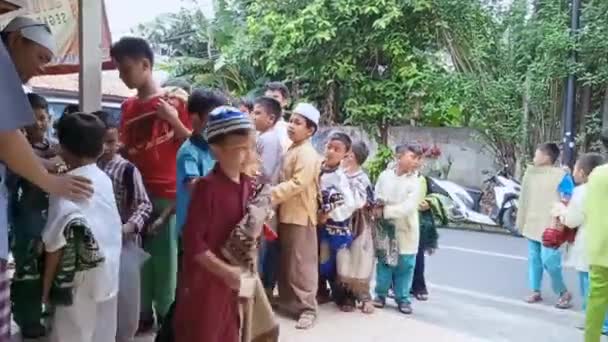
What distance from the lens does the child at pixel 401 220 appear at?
4.49m

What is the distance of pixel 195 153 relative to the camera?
2.83 m

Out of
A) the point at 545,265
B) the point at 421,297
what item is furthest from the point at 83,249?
the point at 545,265

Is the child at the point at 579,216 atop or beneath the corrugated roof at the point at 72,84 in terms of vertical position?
beneath

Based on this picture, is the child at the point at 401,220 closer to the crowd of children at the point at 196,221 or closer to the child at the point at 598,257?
the crowd of children at the point at 196,221

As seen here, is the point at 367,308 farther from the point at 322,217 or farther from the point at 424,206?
the point at 424,206

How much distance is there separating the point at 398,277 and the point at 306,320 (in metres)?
0.94

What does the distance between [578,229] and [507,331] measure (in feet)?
3.06

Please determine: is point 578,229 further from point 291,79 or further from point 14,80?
point 291,79

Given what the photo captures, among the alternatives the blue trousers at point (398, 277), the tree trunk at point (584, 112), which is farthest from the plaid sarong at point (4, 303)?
the tree trunk at point (584, 112)

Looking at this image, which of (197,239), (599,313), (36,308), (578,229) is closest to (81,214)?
(197,239)

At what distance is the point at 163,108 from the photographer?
2.96 m

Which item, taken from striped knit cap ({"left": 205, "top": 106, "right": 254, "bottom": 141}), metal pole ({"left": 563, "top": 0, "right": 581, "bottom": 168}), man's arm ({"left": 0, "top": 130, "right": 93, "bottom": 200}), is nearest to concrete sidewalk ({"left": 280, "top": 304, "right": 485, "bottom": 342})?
striped knit cap ({"left": 205, "top": 106, "right": 254, "bottom": 141})

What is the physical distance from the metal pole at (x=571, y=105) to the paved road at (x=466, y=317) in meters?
2.67

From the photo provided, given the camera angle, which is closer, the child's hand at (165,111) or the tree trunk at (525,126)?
the child's hand at (165,111)
